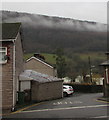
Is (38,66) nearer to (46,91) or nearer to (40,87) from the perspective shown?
(46,91)

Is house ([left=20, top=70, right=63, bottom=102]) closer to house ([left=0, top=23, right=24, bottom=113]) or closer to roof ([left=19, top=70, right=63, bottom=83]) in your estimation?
roof ([left=19, top=70, right=63, bottom=83])

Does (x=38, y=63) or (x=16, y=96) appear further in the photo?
(x=38, y=63)

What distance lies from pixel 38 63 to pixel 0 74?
24.4 metres

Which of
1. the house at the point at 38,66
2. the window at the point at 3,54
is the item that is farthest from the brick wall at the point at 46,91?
the house at the point at 38,66

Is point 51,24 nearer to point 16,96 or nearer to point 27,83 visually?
point 16,96

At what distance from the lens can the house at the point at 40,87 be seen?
17672 millimetres

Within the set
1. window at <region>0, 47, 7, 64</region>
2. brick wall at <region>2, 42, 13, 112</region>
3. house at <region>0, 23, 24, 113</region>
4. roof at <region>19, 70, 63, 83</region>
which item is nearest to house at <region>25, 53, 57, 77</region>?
roof at <region>19, 70, 63, 83</region>

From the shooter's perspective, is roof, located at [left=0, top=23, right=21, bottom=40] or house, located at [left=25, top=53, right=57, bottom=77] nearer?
roof, located at [left=0, top=23, right=21, bottom=40]

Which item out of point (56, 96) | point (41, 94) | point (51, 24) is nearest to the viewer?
point (51, 24)

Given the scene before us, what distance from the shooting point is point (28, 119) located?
875 cm

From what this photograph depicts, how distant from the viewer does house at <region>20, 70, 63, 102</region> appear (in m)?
17.7

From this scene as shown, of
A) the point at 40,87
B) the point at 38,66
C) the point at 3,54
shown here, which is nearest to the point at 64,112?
the point at 3,54

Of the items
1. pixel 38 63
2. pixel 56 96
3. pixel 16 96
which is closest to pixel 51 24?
pixel 16 96

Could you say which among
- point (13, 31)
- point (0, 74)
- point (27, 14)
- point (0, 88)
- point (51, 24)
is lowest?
point (0, 88)
